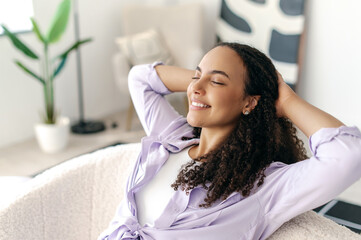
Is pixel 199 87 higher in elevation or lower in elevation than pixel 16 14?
higher

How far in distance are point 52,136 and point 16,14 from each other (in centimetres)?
94

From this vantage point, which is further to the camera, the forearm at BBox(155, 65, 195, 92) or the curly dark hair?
the forearm at BBox(155, 65, 195, 92)

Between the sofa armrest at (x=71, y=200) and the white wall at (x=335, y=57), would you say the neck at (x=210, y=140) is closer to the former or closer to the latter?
the sofa armrest at (x=71, y=200)

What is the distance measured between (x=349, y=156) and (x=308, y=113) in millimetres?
157

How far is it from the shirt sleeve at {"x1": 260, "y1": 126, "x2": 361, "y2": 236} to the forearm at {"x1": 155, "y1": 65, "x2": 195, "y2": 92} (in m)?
0.47

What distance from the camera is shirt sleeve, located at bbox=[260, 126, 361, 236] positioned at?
1011 mm

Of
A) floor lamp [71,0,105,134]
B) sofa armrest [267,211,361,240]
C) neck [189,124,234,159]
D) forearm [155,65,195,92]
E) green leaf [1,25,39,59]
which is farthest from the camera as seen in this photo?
floor lamp [71,0,105,134]

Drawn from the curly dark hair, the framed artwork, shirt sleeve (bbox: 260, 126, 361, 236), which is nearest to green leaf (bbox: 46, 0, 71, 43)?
the framed artwork

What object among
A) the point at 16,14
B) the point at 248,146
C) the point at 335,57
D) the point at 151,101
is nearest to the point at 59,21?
the point at 16,14

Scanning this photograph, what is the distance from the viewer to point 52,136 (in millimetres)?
3273

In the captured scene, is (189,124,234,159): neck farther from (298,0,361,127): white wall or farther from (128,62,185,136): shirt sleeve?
(298,0,361,127): white wall

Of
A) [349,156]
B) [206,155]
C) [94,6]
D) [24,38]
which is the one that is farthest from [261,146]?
[94,6]

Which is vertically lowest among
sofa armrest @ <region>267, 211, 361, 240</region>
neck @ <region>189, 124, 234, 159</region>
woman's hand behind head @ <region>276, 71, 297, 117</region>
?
sofa armrest @ <region>267, 211, 361, 240</region>

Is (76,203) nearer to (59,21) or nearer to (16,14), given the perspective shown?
(59,21)
